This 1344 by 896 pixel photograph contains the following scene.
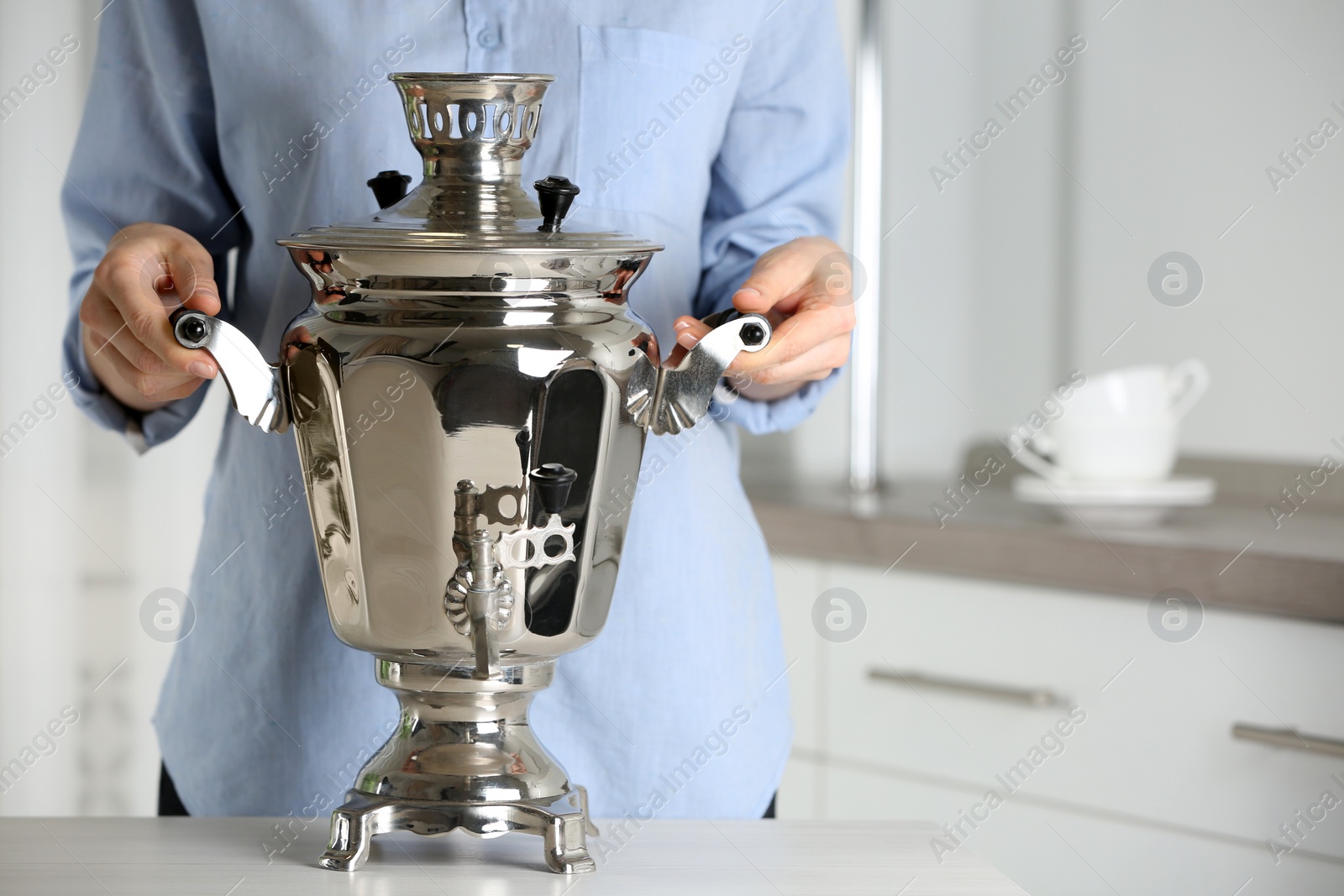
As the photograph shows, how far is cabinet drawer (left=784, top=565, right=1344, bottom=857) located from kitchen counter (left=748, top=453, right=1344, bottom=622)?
2 cm

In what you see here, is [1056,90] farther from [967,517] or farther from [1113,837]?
[1113,837]

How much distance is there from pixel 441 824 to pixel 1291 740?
0.84 m

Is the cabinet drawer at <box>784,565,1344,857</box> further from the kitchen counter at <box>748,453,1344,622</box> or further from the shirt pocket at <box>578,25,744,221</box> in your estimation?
the shirt pocket at <box>578,25,744,221</box>

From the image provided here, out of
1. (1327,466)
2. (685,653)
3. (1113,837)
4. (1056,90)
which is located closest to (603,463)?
(685,653)

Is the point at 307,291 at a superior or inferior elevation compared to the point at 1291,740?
superior

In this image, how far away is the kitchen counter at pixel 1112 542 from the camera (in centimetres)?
111

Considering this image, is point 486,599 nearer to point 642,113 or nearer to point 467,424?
point 467,424

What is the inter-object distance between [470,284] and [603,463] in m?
0.10

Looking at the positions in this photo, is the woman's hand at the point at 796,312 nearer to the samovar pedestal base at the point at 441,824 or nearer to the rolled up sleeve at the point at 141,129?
the samovar pedestal base at the point at 441,824

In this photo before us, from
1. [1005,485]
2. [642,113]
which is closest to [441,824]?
[642,113]

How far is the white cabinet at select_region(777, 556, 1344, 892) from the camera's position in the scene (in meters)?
1.11

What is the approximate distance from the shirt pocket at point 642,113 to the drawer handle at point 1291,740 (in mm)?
728

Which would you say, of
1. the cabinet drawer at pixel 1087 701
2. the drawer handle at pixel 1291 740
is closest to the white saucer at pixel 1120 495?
the cabinet drawer at pixel 1087 701

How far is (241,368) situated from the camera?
0.53 m
